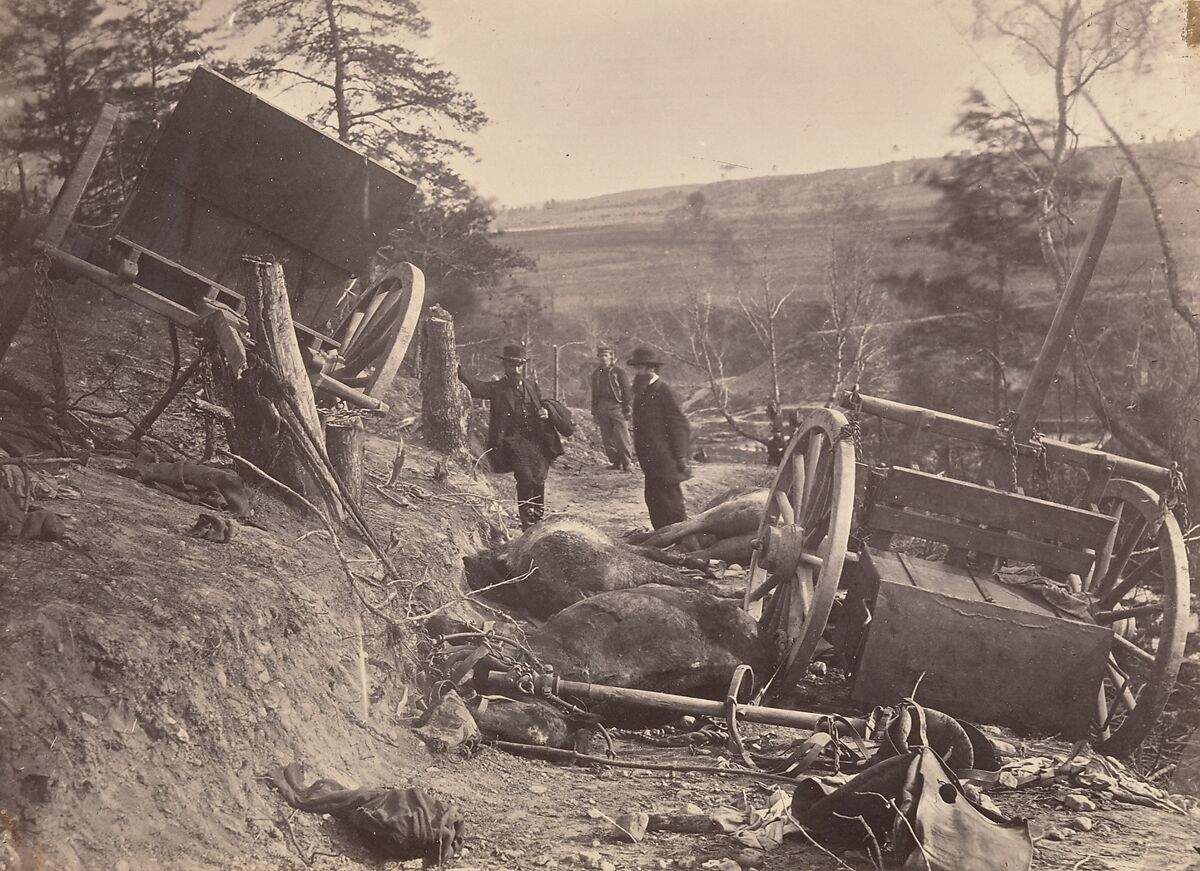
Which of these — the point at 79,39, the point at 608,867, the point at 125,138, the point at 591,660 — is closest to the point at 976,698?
the point at 591,660

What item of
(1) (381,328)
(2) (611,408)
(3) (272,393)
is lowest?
(2) (611,408)

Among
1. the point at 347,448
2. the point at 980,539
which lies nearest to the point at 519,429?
the point at 347,448

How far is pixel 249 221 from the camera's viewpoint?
578 centimetres

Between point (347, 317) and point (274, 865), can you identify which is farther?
point (347, 317)

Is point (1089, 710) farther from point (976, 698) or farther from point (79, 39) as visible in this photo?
point (79, 39)

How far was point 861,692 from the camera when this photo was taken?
4.68 m

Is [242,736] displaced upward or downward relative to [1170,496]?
downward

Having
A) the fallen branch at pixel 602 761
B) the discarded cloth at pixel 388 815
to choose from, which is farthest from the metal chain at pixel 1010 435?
the discarded cloth at pixel 388 815

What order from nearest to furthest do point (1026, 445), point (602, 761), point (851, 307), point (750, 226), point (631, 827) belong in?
point (631, 827) < point (602, 761) < point (1026, 445) < point (851, 307) < point (750, 226)

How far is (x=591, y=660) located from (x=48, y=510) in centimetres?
267

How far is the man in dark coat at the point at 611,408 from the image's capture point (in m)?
13.8

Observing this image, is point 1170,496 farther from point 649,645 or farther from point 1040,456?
point 649,645

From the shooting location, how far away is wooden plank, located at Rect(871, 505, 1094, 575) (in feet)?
16.3

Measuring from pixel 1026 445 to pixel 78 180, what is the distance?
531 centimetres
